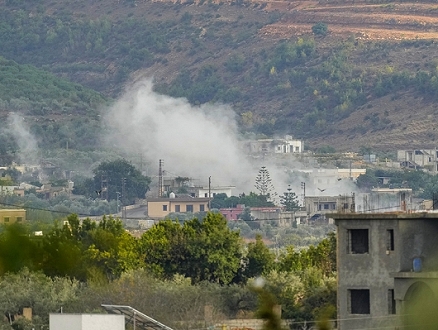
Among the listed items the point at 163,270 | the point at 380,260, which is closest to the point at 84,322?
the point at 380,260

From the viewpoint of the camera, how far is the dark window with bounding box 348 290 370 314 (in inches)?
1702

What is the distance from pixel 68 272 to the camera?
57844 millimetres

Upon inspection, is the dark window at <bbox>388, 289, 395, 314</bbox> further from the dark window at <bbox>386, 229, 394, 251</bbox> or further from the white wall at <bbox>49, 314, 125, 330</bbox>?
the white wall at <bbox>49, 314, 125, 330</bbox>

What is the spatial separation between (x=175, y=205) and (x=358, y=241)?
96869 millimetres

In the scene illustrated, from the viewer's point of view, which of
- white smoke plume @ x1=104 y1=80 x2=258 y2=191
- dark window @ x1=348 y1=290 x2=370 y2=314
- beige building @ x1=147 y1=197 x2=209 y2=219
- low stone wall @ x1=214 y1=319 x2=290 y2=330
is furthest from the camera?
white smoke plume @ x1=104 y1=80 x2=258 y2=191

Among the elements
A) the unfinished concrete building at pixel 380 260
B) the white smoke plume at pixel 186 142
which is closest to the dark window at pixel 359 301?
the unfinished concrete building at pixel 380 260

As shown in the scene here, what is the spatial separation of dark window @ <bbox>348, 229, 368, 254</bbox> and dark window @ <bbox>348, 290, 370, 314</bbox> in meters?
1.00

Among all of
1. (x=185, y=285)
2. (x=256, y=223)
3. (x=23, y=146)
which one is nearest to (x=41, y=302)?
(x=185, y=285)

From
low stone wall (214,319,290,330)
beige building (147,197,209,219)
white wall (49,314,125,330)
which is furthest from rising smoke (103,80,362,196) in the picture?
white wall (49,314,125,330)

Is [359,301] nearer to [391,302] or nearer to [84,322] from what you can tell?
[391,302]

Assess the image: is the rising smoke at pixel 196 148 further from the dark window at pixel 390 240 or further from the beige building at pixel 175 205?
the dark window at pixel 390 240

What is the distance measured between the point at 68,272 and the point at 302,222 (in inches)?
3041

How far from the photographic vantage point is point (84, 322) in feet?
102

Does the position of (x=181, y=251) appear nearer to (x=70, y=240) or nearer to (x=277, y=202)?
(x=70, y=240)
